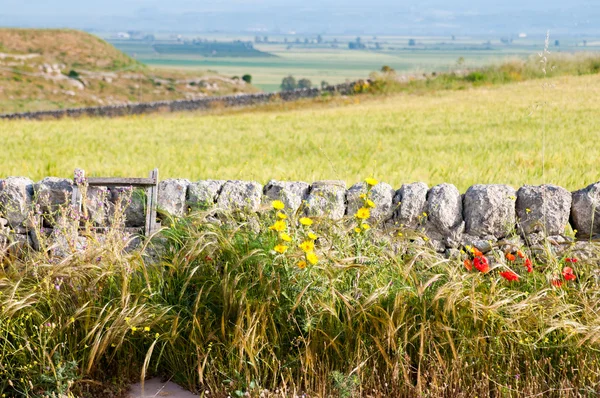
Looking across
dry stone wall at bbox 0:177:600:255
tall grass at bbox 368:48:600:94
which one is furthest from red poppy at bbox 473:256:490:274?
tall grass at bbox 368:48:600:94

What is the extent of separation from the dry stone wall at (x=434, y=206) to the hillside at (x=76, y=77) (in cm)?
4068

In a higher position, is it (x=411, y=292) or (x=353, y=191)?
(x=353, y=191)

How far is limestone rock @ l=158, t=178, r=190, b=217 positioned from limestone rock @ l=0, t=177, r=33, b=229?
0.97 m

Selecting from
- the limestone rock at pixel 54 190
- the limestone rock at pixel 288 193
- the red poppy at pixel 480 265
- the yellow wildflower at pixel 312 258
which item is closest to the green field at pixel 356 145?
the limestone rock at pixel 288 193

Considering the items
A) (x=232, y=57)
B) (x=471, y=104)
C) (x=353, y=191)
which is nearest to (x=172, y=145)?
(x=353, y=191)

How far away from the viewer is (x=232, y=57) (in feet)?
631

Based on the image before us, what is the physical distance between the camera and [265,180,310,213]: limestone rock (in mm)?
5074

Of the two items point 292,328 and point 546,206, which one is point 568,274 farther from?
point 292,328

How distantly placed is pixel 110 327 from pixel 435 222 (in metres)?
2.39

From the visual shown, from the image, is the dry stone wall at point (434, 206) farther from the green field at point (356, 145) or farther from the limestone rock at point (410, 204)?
the green field at point (356, 145)

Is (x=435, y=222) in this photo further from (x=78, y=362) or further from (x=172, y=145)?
(x=172, y=145)

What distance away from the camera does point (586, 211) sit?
200 inches

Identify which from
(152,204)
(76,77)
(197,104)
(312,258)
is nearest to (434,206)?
(312,258)

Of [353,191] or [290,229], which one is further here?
[353,191]
